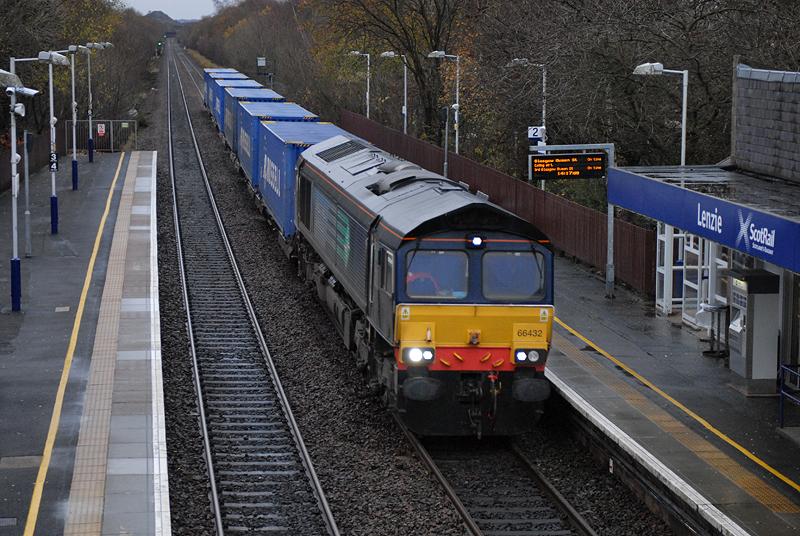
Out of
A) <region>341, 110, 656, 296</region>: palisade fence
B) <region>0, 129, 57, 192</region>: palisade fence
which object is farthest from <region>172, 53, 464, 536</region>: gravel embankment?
<region>0, 129, 57, 192</region>: palisade fence

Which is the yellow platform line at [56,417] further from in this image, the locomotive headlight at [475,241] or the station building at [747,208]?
the station building at [747,208]

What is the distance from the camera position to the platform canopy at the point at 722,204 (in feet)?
44.7

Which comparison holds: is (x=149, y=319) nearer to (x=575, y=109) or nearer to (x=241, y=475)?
(x=241, y=475)

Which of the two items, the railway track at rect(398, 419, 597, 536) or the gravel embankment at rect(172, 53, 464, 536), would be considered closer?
the railway track at rect(398, 419, 597, 536)

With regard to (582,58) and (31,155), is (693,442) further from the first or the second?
(31,155)

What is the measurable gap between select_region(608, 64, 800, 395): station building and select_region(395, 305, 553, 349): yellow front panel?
8.53 feet

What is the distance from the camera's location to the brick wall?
1795cm

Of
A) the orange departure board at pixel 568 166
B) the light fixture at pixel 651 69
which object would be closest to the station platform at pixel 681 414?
the orange departure board at pixel 568 166

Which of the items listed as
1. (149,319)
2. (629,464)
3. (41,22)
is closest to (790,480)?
(629,464)

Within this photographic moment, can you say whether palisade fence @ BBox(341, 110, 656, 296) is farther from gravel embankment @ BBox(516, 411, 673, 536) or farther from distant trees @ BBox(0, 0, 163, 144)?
distant trees @ BBox(0, 0, 163, 144)

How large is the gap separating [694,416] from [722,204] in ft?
10.0

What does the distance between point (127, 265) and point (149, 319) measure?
5748 millimetres

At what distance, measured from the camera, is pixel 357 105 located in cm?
6750

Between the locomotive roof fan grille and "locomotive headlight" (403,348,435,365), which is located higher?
the locomotive roof fan grille
